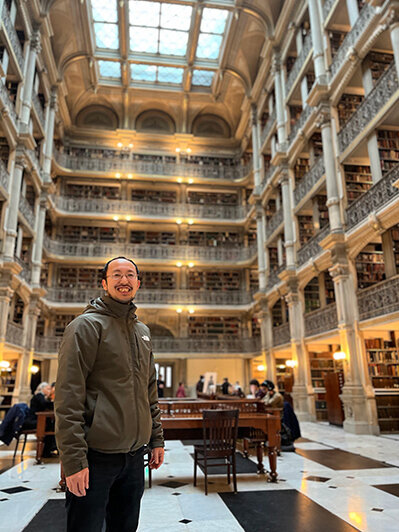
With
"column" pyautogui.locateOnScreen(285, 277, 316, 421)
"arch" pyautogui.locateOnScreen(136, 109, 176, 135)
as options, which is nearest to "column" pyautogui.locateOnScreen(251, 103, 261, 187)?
"arch" pyautogui.locateOnScreen(136, 109, 176, 135)

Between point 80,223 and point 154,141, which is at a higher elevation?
point 154,141

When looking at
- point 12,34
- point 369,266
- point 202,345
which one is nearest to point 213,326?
point 202,345

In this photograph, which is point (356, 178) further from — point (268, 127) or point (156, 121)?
point (156, 121)

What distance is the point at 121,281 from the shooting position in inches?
68.0

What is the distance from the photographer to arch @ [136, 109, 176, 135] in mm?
20547

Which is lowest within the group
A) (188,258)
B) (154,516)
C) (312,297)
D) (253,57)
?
(154,516)

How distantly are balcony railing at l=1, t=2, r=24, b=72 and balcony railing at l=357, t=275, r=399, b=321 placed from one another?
1133 centimetres

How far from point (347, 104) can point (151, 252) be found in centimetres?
1015

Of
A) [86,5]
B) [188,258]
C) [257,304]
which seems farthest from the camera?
[188,258]

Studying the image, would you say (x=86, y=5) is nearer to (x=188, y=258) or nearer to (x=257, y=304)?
(x=188, y=258)

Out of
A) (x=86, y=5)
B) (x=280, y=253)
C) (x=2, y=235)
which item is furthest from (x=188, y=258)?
(x=86, y=5)

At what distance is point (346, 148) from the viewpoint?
390 inches

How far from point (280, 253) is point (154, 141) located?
9.46 meters

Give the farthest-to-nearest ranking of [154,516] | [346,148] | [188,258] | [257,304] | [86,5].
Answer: [188,258]
[257,304]
[86,5]
[346,148]
[154,516]
